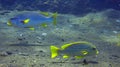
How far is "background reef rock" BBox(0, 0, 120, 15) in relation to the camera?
14.2m

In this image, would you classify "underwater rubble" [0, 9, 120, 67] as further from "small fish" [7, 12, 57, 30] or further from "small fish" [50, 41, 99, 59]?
"small fish" [7, 12, 57, 30]

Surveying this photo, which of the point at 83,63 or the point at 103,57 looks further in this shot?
the point at 103,57

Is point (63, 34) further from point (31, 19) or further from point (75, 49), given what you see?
point (75, 49)

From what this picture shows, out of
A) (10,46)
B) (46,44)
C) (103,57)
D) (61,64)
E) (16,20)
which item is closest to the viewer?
(61,64)

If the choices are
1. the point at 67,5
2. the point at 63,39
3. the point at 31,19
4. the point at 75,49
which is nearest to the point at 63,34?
the point at 63,39

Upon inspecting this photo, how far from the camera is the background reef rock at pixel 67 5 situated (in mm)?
14234

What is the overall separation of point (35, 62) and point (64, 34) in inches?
152

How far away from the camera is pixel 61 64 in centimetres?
562

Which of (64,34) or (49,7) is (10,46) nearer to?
(64,34)

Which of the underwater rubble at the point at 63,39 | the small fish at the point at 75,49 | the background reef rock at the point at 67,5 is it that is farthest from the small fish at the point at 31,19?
the background reef rock at the point at 67,5

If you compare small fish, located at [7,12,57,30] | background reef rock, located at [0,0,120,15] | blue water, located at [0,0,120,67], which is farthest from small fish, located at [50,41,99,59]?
background reef rock, located at [0,0,120,15]

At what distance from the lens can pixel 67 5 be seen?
14.6 m

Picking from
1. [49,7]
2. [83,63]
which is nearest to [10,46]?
[83,63]

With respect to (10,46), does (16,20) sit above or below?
above
